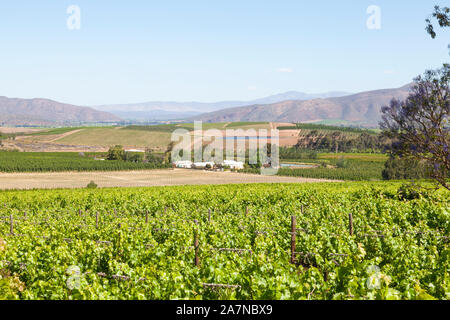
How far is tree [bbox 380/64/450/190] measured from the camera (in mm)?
20172

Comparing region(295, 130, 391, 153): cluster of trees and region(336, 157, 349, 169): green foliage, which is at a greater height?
region(295, 130, 391, 153): cluster of trees

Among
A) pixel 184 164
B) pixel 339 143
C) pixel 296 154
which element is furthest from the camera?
pixel 339 143

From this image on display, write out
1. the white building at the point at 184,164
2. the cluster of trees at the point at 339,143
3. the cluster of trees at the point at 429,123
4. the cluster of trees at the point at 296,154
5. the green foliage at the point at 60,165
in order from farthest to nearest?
1. the cluster of trees at the point at 339,143
2. the cluster of trees at the point at 296,154
3. the white building at the point at 184,164
4. the green foliage at the point at 60,165
5. the cluster of trees at the point at 429,123

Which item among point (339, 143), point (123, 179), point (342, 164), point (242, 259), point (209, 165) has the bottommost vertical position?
point (123, 179)

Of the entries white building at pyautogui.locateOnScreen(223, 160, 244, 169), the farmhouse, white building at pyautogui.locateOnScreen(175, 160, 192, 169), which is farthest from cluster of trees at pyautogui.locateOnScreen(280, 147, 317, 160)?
white building at pyautogui.locateOnScreen(175, 160, 192, 169)

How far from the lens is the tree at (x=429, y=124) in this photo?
20.2 metres

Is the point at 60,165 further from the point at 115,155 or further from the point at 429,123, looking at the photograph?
the point at 429,123

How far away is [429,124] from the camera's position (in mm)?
21969

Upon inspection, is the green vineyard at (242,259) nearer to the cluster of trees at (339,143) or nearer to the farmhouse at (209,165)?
the farmhouse at (209,165)

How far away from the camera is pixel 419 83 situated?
2158 cm

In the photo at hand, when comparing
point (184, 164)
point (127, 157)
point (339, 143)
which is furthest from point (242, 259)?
point (339, 143)

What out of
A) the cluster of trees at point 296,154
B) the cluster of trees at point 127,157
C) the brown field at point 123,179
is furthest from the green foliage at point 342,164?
the cluster of trees at point 127,157

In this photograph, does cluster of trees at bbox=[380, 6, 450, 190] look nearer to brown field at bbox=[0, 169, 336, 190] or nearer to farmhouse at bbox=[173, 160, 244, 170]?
brown field at bbox=[0, 169, 336, 190]
